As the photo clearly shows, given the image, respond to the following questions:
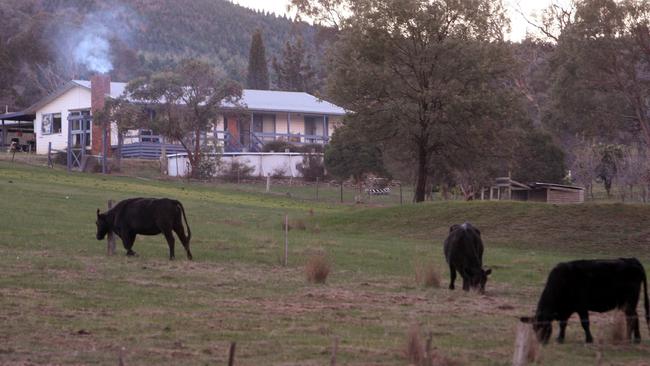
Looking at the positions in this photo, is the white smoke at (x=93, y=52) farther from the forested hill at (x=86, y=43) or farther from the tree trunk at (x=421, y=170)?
the tree trunk at (x=421, y=170)

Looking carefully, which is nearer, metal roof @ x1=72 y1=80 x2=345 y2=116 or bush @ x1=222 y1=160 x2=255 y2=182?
bush @ x1=222 y1=160 x2=255 y2=182

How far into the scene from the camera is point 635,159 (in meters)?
56.4

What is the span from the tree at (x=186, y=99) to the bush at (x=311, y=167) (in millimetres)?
6492

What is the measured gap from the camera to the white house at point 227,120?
7706 cm

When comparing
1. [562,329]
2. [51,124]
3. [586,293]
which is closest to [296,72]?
[51,124]

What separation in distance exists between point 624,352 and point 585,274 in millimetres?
1098

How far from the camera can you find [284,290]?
18750 millimetres

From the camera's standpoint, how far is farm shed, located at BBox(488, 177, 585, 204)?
53656 mm

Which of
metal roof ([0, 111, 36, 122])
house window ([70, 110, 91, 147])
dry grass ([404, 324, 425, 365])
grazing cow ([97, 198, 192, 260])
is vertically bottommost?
dry grass ([404, 324, 425, 365])

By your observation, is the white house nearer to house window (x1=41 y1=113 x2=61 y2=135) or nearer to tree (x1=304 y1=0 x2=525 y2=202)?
house window (x1=41 y1=113 x2=61 y2=135)

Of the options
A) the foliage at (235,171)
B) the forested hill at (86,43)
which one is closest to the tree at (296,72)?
the forested hill at (86,43)

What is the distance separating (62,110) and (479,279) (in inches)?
2652

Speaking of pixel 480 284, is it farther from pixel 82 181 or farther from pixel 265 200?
pixel 82 181

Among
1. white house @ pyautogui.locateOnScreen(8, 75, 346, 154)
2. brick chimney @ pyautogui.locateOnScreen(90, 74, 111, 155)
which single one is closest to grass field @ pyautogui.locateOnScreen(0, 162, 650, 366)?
brick chimney @ pyautogui.locateOnScreen(90, 74, 111, 155)
